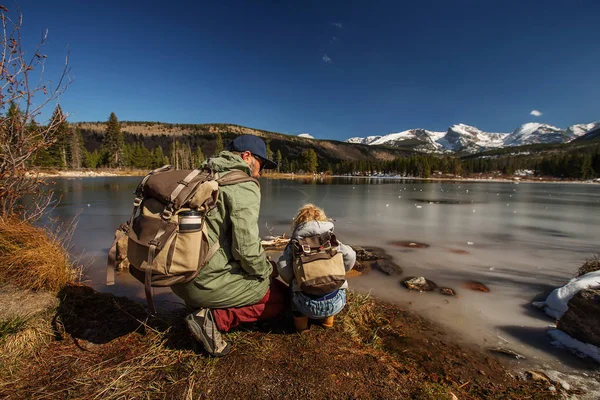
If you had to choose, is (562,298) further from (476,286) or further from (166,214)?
(166,214)

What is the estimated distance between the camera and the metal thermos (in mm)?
2088

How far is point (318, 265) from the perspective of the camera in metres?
2.65

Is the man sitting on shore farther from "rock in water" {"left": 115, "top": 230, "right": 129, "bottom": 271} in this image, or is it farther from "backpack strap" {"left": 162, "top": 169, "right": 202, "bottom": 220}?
"rock in water" {"left": 115, "top": 230, "right": 129, "bottom": 271}

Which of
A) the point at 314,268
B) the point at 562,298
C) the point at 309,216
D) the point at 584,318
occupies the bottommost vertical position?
the point at 562,298

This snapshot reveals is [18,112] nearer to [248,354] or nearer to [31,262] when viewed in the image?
[31,262]

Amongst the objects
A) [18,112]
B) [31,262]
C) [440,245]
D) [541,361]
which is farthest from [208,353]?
[440,245]

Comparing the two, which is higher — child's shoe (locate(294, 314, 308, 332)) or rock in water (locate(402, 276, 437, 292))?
child's shoe (locate(294, 314, 308, 332))

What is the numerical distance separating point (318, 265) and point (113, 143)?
93.3 m

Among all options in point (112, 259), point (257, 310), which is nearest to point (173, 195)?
point (112, 259)

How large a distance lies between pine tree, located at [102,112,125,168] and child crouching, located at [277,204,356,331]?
91.8 metres

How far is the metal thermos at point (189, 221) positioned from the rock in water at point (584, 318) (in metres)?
5.21

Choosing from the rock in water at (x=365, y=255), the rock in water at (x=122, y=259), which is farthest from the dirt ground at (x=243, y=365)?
the rock in water at (x=365, y=255)

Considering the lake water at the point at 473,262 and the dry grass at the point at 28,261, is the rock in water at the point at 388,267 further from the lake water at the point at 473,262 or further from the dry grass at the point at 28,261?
the dry grass at the point at 28,261

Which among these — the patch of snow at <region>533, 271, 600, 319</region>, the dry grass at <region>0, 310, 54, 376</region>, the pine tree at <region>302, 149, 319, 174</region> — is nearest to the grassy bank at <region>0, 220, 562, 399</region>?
the dry grass at <region>0, 310, 54, 376</region>
